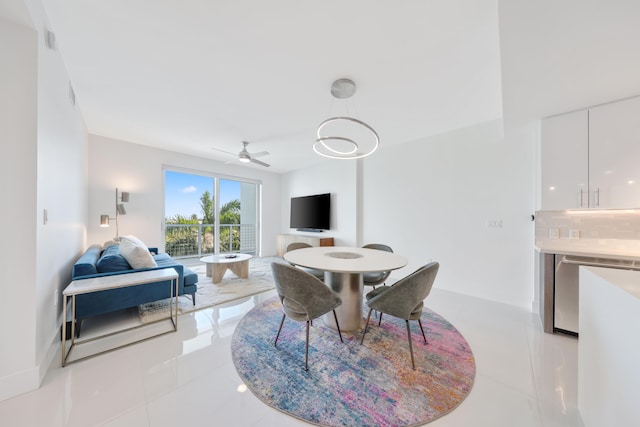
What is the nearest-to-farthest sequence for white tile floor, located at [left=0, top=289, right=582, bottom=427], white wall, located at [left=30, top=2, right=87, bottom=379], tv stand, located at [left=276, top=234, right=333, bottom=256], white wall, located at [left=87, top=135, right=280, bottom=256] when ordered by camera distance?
white tile floor, located at [left=0, top=289, right=582, bottom=427] < white wall, located at [left=30, top=2, right=87, bottom=379] < white wall, located at [left=87, top=135, right=280, bottom=256] < tv stand, located at [left=276, top=234, right=333, bottom=256]

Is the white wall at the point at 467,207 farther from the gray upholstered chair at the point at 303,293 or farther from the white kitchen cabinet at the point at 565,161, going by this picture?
the gray upholstered chair at the point at 303,293

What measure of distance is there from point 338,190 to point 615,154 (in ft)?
12.8

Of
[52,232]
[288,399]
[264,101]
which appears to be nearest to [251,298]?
[288,399]

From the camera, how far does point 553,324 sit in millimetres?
2268

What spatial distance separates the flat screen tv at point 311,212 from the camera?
5348 millimetres

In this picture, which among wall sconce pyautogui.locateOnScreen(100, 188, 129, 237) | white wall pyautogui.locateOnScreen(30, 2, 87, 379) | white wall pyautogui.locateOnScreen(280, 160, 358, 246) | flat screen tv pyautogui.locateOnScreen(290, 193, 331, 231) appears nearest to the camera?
white wall pyautogui.locateOnScreen(30, 2, 87, 379)

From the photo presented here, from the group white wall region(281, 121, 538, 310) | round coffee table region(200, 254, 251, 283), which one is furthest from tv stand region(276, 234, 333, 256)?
round coffee table region(200, 254, 251, 283)

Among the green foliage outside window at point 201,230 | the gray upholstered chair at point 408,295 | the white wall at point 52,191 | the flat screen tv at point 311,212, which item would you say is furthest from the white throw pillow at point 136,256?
the flat screen tv at point 311,212

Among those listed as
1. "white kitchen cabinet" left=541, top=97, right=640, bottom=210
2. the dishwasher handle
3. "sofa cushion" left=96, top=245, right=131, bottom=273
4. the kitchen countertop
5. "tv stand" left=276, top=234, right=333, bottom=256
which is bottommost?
"tv stand" left=276, top=234, right=333, bottom=256

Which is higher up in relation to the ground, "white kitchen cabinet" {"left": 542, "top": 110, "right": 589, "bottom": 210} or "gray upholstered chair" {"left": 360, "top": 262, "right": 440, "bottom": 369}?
"white kitchen cabinet" {"left": 542, "top": 110, "right": 589, "bottom": 210}

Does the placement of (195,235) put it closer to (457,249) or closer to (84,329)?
(84,329)

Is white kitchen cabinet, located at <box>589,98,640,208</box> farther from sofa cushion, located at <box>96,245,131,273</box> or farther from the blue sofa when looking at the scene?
sofa cushion, located at <box>96,245,131,273</box>

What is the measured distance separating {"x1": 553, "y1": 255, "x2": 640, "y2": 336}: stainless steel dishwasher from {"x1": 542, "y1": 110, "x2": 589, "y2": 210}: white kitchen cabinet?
571 millimetres

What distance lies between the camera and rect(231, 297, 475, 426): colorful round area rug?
1385mm
